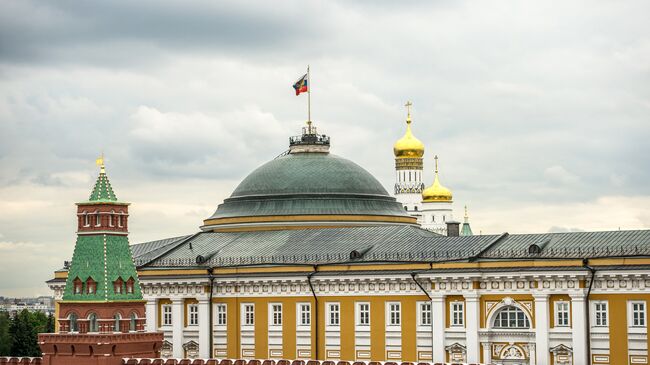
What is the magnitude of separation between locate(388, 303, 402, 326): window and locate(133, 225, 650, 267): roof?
2.33m

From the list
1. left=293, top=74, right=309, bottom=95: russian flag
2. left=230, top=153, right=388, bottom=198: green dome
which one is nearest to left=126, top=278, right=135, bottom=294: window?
left=230, top=153, right=388, bottom=198: green dome

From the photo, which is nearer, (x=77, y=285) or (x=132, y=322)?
(x=77, y=285)

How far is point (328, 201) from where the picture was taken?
83.6m

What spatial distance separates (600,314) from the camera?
216ft

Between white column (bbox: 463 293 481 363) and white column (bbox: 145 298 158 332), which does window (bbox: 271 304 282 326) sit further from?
white column (bbox: 463 293 481 363)

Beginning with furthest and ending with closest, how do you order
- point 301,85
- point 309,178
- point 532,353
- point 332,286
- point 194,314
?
point 301,85, point 309,178, point 194,314, point 332,286, point 532,353

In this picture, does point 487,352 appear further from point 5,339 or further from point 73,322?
point 5,339

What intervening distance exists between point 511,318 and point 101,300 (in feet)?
65.5

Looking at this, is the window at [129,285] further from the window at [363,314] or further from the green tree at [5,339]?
the green tree at [5,339]

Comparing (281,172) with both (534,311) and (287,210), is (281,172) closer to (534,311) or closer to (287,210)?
(287,210)

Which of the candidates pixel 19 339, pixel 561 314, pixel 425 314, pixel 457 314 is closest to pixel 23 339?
pixel 19 339

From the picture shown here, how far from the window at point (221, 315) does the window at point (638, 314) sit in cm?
2305

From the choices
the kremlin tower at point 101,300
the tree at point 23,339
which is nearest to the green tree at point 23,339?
the tree at point 23,339

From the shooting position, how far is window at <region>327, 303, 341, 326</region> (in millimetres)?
73188
